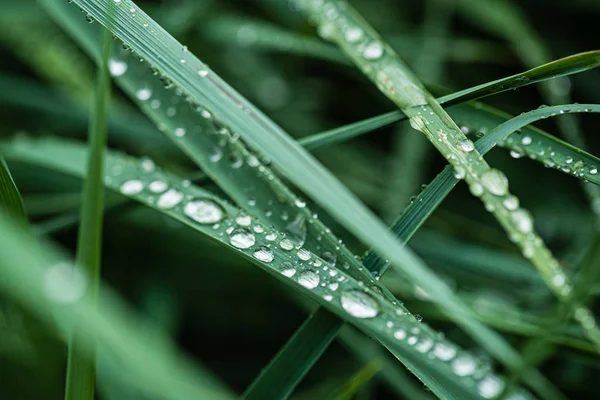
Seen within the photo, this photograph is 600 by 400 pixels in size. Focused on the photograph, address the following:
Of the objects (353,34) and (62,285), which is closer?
(62,285)

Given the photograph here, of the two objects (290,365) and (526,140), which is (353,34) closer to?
(526,140)

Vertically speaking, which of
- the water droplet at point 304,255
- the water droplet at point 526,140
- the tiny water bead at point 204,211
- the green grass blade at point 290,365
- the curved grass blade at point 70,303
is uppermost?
the water droplet at point 526,140

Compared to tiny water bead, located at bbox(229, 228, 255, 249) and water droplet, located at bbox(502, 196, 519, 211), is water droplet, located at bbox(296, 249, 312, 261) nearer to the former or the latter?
tiny water bead, located at bbox(229, 228, 255, 249)

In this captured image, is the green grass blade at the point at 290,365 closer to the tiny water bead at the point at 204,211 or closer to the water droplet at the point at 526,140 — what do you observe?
the tiny water bead at the point at 204,211

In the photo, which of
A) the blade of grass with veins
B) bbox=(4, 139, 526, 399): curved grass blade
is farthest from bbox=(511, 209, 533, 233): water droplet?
bbox=(4, 139, 526, 399): curved grass blade

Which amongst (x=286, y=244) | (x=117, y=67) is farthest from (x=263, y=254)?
(x=117, y=67)

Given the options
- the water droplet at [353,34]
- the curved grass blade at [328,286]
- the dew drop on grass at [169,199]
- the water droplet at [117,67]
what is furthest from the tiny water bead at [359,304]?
the water droplet at [117,67]
